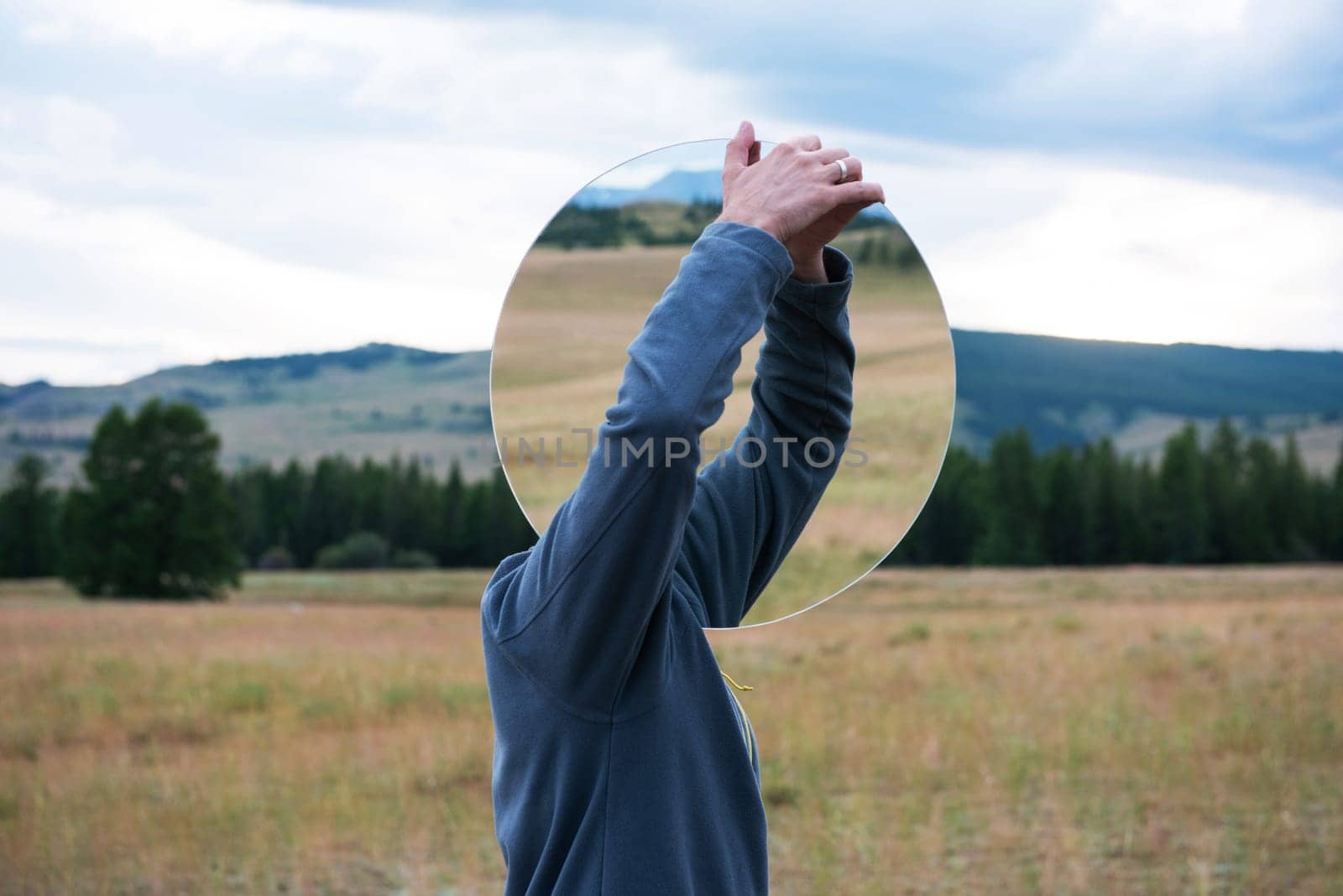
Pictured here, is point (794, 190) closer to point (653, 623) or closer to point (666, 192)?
point (653, 623)

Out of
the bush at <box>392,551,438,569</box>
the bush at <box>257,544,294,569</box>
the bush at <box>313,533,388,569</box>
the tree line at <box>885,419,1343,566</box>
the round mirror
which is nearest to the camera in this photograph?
the round mirror

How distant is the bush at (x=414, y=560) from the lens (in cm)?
3678

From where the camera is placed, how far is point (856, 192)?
136cm

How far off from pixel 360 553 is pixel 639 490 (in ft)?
129

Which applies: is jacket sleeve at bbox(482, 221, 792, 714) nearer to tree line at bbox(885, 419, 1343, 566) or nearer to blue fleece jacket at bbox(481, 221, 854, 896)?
blue fleece jacket at bbox(481, 221, 854, 896)

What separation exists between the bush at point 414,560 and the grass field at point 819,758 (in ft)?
67.0

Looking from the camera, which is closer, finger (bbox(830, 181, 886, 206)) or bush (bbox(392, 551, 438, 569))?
finger (bbox(830, 181, 886, 206))

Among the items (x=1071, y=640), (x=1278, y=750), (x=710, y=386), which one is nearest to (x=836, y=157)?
(x=710, y=386)

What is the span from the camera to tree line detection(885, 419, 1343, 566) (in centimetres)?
3238

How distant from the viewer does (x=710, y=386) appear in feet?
3.89

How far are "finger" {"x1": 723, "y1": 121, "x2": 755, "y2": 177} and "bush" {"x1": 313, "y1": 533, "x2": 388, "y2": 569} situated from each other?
38159 millimetres

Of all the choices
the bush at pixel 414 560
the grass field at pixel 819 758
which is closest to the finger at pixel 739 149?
the grass field at pixel 819 758

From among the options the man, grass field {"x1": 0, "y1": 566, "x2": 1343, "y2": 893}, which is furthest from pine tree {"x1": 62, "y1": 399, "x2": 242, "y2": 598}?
the man

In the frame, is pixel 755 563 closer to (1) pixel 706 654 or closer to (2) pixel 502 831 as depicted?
(1) pixel 706 654
